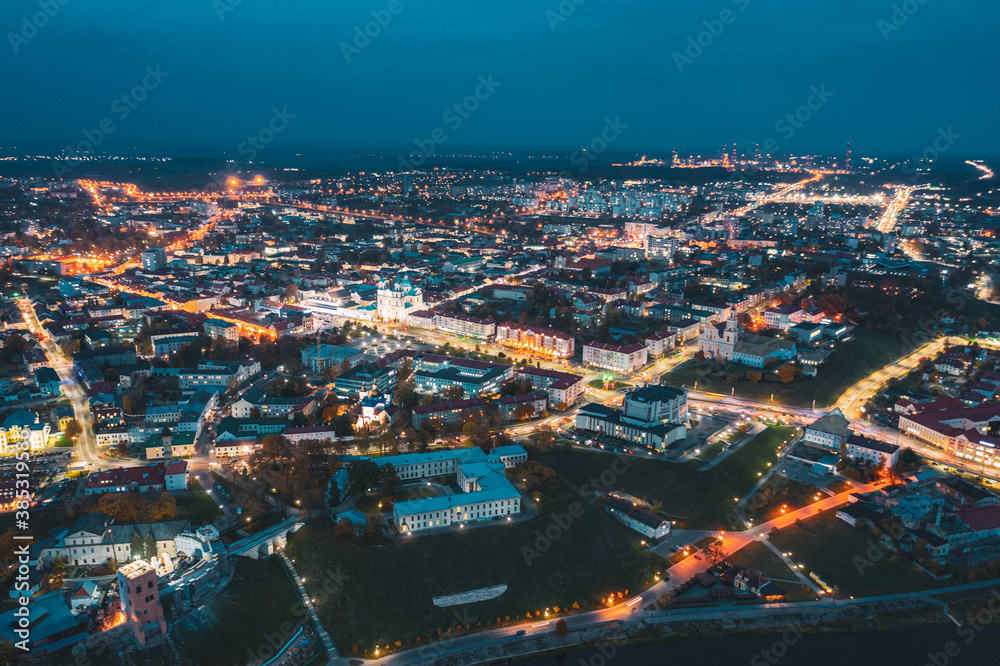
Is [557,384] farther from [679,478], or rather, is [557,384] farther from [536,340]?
[679,478]

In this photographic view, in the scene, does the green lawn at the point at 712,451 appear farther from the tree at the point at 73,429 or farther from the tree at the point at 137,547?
the tree at the point at 73,429

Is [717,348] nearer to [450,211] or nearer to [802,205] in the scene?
[450,211]

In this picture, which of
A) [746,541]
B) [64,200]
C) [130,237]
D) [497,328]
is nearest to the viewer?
[746,541]

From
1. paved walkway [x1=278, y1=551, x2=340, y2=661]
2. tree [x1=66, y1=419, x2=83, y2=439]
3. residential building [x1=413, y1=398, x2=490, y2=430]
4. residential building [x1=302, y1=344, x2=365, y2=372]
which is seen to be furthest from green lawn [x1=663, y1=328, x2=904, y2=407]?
tree [x1=66, y1=419, x2=83, y2=439]

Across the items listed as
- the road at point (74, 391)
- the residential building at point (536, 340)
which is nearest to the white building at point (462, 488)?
the road at point (74, 391)

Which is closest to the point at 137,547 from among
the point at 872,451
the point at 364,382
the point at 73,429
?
the point at 73,429

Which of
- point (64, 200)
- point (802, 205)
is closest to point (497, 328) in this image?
point (802, 205)
